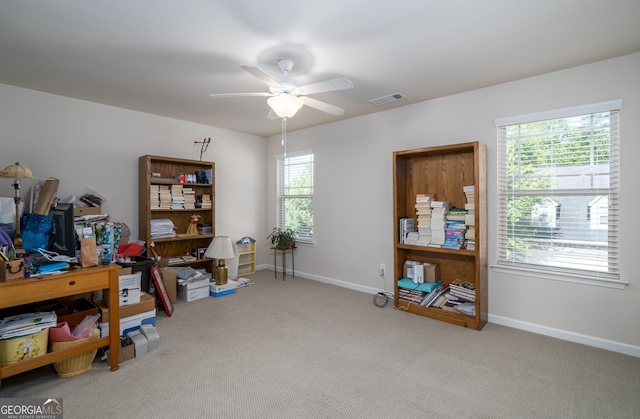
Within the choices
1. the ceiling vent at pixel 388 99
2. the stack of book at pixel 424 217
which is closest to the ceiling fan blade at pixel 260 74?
the ceiling vent at pixel 388 99

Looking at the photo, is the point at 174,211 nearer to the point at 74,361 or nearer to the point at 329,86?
the point at 74,361

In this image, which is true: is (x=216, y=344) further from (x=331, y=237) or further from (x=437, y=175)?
(x=437, y=175)

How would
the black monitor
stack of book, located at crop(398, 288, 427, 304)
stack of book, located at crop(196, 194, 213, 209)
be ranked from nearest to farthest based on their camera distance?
the black monitor, stack of book, located at crop(398, 288, 427, 304), stack of book, located at crop(196, 194, 213, 209)

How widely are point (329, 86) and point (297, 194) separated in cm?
305

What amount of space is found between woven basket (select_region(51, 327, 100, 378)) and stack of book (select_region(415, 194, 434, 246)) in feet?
10.3

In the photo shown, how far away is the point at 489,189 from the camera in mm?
3277

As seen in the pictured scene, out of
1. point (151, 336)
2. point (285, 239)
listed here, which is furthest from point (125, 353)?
point (285, 239)

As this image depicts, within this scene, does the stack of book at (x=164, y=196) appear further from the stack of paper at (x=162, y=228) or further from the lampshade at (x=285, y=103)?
the lampshade at (x=285, y=103)

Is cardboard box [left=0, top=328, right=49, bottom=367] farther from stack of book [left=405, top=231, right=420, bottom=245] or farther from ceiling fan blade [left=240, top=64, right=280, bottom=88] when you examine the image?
stack of book [left=405, top=231, right=420, bottom=245]

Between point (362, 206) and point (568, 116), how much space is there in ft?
7.90

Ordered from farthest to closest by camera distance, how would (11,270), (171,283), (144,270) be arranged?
(171,283) < (144,270) < (11,270)

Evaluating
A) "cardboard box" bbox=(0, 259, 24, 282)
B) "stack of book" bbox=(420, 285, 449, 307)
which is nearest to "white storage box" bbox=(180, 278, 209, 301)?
"cardboard box" bbox=(0, 259, 24, 282)

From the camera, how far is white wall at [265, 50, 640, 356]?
2.60 metres

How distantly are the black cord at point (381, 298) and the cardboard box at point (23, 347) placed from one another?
10.0 feet
